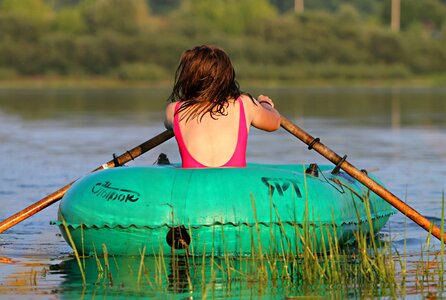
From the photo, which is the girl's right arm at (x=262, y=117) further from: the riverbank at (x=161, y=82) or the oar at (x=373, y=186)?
the riverbank at (x=161, y=82)

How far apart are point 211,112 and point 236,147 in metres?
0.28

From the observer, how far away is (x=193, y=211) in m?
7.66

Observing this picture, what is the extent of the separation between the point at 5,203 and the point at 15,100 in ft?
88.6

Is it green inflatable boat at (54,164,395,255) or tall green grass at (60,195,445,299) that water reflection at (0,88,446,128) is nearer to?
green inflatable boat at (54,164,395,255)

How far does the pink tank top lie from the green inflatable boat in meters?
0.10

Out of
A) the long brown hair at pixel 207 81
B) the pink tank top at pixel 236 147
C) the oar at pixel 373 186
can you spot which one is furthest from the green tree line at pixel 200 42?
the long brown hair at pixel 207 81

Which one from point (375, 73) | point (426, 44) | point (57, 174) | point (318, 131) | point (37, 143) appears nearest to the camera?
point (57, 174)

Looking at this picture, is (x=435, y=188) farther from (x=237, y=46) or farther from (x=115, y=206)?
(x=237, y=46)

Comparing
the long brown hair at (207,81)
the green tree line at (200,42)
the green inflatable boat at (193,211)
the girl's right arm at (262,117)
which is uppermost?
the green tree line at (200,42)

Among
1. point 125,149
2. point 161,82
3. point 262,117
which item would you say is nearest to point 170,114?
point 262,117

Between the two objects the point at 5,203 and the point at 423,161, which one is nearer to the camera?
the point at 5,203

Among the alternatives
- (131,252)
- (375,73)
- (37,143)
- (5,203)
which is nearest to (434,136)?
(37,143)

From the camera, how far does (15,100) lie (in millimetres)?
38062

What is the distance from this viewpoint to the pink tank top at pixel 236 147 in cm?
780
